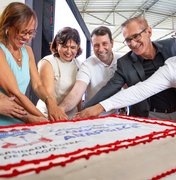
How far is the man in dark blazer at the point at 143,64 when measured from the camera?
1.48 meters

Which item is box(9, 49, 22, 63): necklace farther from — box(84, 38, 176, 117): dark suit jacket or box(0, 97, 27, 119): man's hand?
box(84, 38, 176, 117): dark suit jacket

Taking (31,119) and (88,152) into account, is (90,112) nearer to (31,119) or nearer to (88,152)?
(31,119)

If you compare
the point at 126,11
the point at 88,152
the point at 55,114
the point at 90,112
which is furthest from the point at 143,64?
the point at 126,11

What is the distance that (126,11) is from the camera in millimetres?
7809

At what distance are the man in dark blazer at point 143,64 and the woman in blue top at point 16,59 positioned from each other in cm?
53

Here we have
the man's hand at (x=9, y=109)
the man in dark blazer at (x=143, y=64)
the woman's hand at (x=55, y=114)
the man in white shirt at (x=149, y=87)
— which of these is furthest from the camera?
the man in dark blazer at (x=143, y=64)

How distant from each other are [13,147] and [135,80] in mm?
1116

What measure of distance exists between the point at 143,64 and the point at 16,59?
77cm

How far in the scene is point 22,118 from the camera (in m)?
0.97

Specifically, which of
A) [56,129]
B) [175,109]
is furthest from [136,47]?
[56,129]

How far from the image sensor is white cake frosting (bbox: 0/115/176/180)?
403 millimetres

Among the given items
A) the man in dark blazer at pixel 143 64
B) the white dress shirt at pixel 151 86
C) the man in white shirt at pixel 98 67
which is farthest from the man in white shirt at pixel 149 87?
the man in white shirt at pixel 98 67

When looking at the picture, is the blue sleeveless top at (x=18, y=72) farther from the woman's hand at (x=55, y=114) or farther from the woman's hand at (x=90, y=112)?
the woman's hand at (x=90, y=112)

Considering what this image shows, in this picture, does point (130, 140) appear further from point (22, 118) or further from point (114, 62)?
point (114, 62)
